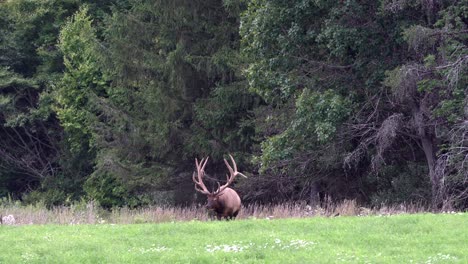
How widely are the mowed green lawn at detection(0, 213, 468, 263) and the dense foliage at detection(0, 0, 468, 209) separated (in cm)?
821

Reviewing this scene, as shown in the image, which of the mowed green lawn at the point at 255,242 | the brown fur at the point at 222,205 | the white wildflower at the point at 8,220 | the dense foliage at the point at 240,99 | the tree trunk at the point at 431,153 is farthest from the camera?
the dense foliage at the point at 240,99

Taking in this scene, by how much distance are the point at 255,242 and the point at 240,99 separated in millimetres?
20705

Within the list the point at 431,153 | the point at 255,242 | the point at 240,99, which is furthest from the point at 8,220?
the point at 240,99

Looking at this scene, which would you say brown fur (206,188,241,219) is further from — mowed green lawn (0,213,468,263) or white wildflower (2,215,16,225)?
white wildflower (2,215,16,225)

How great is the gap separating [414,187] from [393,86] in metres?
5.34

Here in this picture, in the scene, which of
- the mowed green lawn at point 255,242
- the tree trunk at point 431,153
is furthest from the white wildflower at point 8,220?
the tree trunk at point 431,153

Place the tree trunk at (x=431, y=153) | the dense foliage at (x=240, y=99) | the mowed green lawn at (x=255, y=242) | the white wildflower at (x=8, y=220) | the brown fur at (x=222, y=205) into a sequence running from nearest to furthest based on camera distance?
1. the mowed green lawn at (x=255, y=242)
2. the white wildflower at (x=8, y=220)
3. the brown fur at (x=222, y=205)
4. the tree trunk at (x=431, y=153)
5. the dense foliage at (x=240, y=99)

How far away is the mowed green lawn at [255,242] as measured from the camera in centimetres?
1287

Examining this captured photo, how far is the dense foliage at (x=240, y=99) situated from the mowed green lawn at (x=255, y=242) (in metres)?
8.21

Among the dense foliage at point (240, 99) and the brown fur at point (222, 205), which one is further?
the dense foliage at point (240, 99)

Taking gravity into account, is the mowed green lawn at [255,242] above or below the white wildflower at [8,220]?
above

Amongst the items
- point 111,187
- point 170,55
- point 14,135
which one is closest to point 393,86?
point 170,55

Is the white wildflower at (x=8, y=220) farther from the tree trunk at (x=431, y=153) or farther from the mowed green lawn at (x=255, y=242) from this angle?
the tree trunk at (x=431, y=153)

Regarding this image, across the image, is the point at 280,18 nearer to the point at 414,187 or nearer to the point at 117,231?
the point at 414,187
